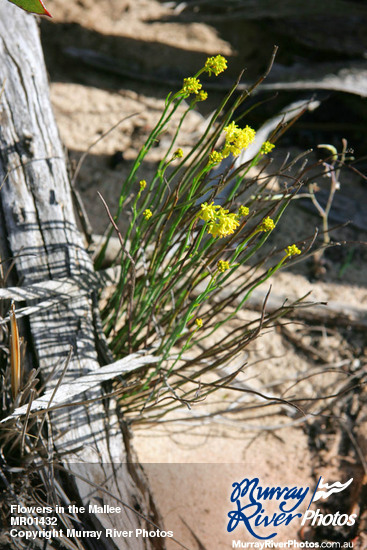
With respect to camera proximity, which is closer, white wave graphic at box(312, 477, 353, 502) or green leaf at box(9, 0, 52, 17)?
green leaf at box(9, 0, 52, 17)

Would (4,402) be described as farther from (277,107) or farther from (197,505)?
(277,107)

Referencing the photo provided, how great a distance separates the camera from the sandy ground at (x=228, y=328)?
1826 millimetres

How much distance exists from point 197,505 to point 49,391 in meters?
0.79

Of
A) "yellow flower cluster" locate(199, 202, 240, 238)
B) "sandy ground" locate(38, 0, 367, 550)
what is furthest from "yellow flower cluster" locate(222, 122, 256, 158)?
"sandy ground" locate(38, 0, 367, 550)

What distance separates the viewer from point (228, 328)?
2268mm

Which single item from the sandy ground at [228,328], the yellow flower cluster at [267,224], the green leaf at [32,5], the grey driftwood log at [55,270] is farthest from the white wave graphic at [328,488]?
the green leaf at [32,5]

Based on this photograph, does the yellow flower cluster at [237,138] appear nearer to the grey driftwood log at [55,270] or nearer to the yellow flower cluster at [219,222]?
the yellow flower cluster at [219,222]

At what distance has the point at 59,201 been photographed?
180 centimetres

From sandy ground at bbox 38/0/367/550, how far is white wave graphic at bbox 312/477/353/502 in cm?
5

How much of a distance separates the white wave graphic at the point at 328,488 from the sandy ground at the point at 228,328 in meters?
0.05

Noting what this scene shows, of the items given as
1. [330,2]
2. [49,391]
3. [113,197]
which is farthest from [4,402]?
[330,2]

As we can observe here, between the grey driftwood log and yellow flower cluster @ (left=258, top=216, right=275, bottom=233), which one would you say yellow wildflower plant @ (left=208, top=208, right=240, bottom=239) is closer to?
yellow flower cluster @ (left=258, top=216, right=275, bottom=233)

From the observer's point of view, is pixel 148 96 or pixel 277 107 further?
pixel 148 96

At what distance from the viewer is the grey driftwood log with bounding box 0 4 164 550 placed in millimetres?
1454
